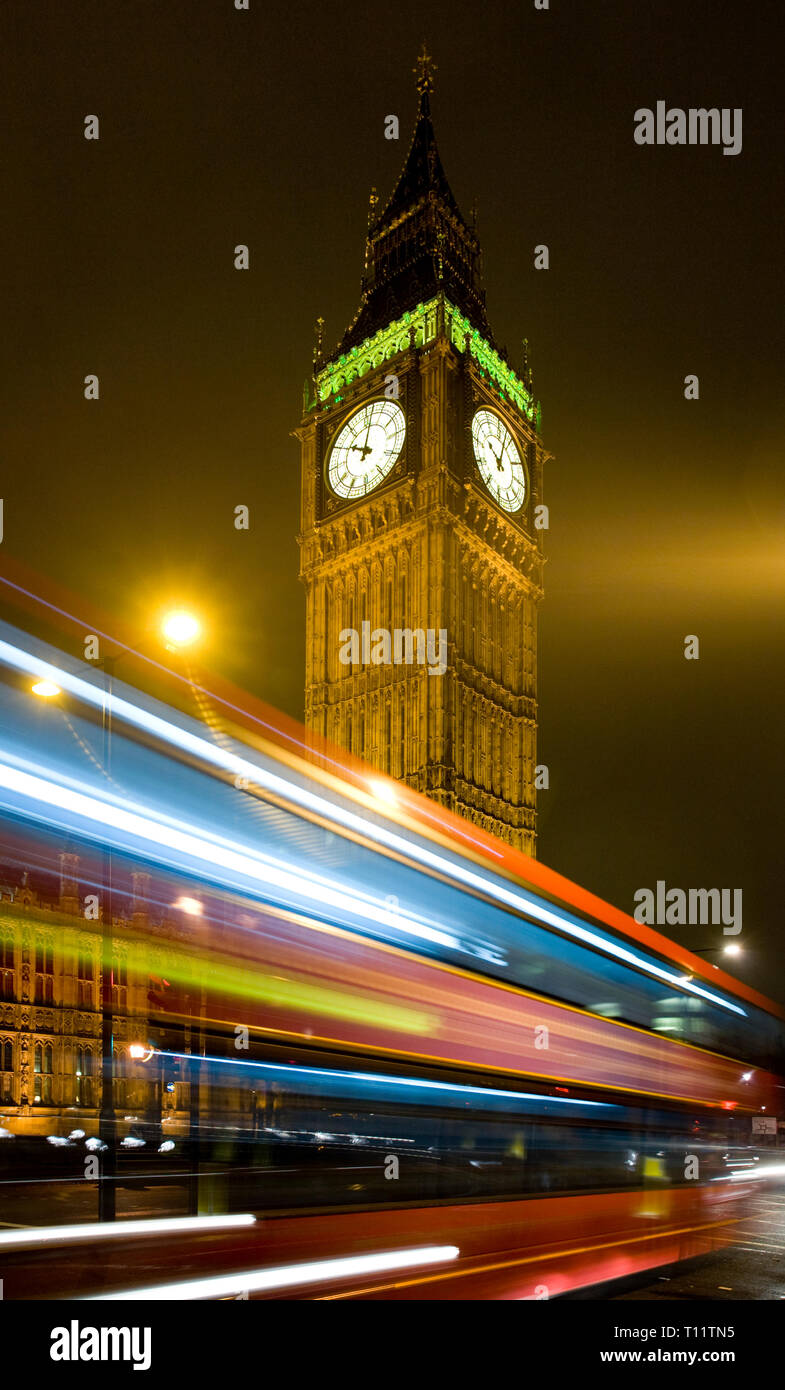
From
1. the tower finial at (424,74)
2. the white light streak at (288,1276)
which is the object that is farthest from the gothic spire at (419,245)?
the white light streak at (288,1276)

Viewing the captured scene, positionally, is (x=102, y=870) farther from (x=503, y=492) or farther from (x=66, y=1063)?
(x=503, y=492)

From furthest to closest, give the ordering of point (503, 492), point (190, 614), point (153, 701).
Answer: point (503, 492)
point (190, 614)
point (153, 701)

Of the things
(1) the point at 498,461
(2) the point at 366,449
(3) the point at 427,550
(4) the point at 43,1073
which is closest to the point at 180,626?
(4) the point at 43,1073

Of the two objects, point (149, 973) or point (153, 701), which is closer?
point (149, 973)

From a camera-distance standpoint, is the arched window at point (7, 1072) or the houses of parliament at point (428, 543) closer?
the arched window at point (7, 1072)

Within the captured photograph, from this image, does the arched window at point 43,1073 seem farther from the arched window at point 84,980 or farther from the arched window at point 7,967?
the arched window at point 7,967

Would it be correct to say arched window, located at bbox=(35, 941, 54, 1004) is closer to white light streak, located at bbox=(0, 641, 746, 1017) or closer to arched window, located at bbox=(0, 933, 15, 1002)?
arched window, located at bbox=(0, 933, 15, 1002)
